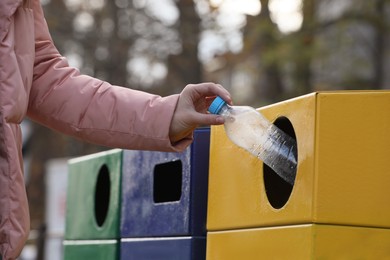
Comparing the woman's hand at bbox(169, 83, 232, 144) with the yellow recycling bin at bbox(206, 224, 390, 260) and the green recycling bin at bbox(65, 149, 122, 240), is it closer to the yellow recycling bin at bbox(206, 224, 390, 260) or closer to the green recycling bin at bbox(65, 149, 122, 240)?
the yellow recycling bin at bbox(206, 224, 390, 260)

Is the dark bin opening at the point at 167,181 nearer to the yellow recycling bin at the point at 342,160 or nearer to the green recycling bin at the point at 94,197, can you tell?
the green recycling bin at the point at 94,197

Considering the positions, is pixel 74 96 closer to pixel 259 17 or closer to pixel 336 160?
pixel 336 160

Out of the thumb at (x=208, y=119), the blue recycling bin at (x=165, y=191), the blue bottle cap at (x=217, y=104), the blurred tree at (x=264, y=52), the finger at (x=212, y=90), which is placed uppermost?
the blurred tree at (x=264, y=52)

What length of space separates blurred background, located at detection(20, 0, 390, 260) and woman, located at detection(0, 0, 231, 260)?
8631 mm

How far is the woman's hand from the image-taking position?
279 cm

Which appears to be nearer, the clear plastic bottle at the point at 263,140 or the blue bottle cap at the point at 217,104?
the blue bottle cap at the point at 217,104

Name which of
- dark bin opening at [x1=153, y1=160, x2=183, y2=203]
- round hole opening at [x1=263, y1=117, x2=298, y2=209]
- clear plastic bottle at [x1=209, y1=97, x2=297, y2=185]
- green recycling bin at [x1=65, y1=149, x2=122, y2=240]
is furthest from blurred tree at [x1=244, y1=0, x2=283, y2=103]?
clear plastic bottle at [x1=209, y1=97, x2=297, y2=185]

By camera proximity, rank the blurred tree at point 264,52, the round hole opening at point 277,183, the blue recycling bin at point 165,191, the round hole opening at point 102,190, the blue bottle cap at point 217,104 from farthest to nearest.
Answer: the blurred tree at point 264,52
the round hole opening at point 102,190
the blue recycling bin at point 165,191
the round hole opening at point 277,183
the blue bottle cap at point 217,104

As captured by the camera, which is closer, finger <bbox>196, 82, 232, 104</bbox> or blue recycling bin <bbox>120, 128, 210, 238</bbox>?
finger <bbox>196, 82, 232, 104</bbox>

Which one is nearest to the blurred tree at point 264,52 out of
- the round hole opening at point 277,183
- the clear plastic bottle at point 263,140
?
the round hole opening at point 277,183

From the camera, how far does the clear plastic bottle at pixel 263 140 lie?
3039 millimetres

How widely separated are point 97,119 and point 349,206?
69 centimetres

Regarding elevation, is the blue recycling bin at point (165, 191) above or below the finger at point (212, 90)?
below

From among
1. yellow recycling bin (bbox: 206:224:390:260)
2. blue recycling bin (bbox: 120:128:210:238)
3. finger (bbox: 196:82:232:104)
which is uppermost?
finger (bbox: 196:82:232:104)
